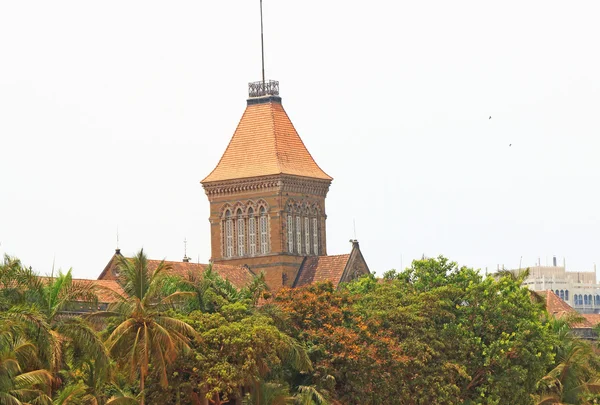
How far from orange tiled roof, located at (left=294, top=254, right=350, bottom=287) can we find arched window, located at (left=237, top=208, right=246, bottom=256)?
→ 13.5ft

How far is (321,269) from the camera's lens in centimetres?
10862

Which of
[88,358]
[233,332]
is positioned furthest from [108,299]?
[88,358]

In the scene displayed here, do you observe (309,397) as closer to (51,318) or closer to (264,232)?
(51,318)

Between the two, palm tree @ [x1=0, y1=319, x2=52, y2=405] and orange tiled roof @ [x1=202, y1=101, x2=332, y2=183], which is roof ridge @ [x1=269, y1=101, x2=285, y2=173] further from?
palm tree @ [x1=0, y1=319, x2=52, y2=405]

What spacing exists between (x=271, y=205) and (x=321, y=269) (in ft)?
17.9

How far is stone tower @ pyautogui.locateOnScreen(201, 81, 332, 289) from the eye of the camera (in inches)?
4309

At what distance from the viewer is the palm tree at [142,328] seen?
59438 mm

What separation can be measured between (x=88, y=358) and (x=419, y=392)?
21409mm

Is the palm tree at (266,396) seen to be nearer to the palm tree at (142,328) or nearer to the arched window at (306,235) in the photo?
the palm tree at (142,328)

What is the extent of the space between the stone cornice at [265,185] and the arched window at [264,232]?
1652 millimetres

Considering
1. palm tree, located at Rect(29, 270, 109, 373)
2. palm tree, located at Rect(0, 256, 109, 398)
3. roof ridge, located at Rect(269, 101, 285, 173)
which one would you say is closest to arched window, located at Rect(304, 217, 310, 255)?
roof ridge, located at Rect(269, 101, 285, 173)

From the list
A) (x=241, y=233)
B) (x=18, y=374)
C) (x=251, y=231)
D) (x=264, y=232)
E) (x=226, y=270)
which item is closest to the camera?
(x=18, y=374)

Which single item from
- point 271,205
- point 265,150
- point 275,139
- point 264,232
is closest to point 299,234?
point 264,232

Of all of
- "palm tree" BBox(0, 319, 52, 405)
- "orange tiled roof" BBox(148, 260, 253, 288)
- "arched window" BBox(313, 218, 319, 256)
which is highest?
"arched window" BBox(313, 218, 319, 256)
